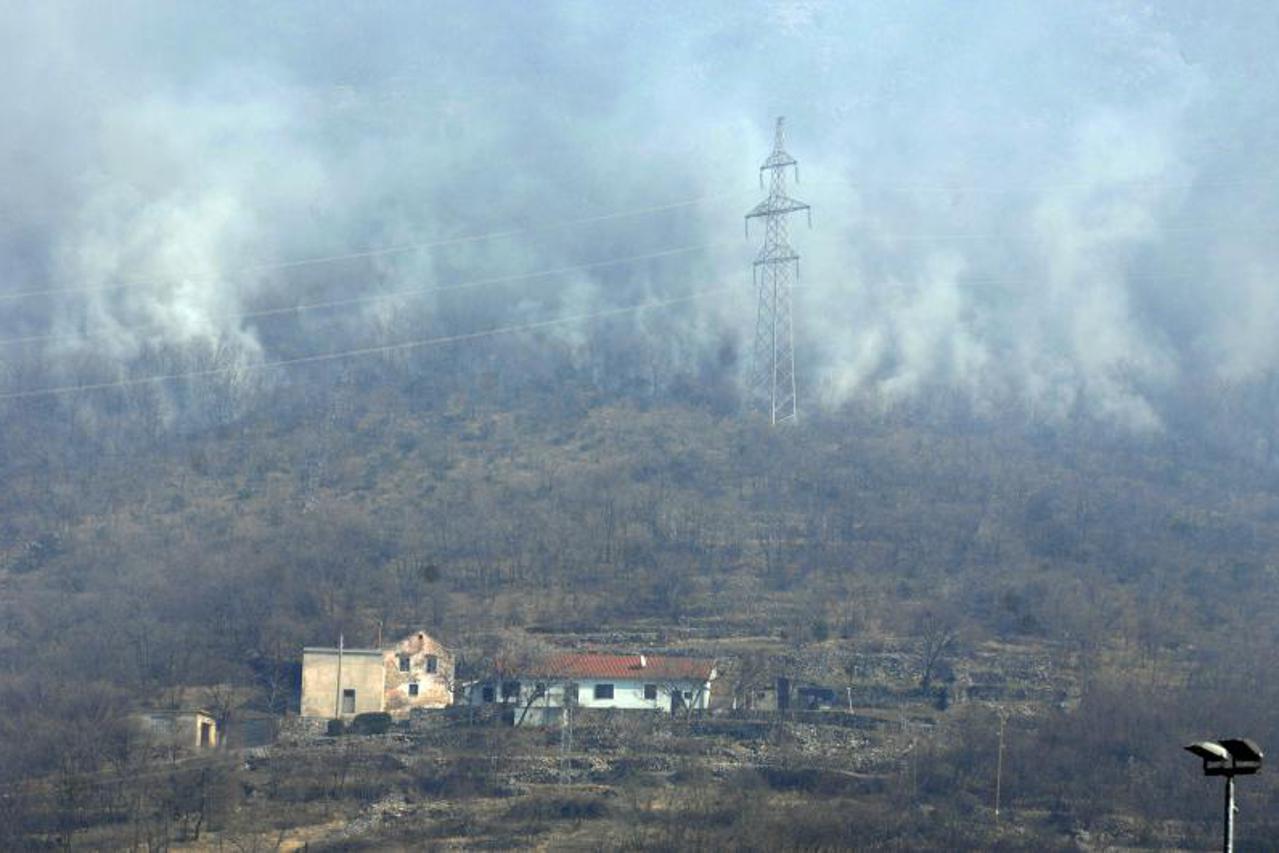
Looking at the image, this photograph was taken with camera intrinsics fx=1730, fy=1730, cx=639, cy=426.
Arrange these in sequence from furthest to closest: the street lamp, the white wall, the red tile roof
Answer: the red tile roof < the white wall < the street lamp

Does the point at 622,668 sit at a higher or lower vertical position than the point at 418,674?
higher

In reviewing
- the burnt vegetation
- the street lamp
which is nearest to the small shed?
the burnt vegetation

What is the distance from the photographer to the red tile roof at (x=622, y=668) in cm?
5903

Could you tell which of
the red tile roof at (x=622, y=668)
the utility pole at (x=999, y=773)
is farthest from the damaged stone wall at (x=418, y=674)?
the utility pole at (x=999, y=773)

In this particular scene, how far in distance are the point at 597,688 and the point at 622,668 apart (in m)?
1.17

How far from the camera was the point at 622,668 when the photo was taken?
196 feet

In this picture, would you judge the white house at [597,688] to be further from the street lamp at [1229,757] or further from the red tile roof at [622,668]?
the street lamp at [1229,757]

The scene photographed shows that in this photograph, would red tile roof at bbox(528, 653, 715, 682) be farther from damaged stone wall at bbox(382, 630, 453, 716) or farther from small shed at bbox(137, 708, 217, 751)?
small shed at bbox(137, 708, 217, 751)

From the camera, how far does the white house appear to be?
192 ft

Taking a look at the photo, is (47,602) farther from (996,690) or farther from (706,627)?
(996,690)

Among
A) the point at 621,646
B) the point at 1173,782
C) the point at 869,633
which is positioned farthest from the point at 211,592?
the point at 1173,782

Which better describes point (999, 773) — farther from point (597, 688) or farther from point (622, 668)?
point (597, 688)

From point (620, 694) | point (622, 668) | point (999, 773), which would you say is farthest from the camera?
point (622, 668)

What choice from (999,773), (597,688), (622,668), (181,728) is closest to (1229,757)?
(999,773)
